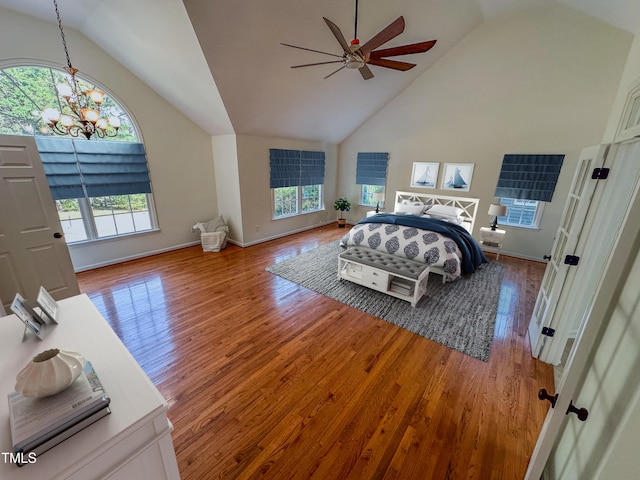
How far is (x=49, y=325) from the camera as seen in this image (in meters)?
1.22

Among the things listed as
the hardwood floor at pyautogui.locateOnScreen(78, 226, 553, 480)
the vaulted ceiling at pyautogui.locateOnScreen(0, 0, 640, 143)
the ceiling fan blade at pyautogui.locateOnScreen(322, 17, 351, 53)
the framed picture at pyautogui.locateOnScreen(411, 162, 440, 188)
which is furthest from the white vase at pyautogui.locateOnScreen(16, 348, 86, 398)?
the framed picture at pyautogui.locateOnScreen(411, 162, 440, 188)

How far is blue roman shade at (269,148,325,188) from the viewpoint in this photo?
212 inches

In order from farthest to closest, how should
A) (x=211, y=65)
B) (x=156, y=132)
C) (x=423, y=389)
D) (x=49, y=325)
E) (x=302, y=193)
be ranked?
(x=302, y=193)
(x=156, y=132)
(x=211, y=65)
(x=423, y=389)
(x=49, y=325)

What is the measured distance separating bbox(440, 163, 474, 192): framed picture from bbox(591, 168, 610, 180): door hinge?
3410mm

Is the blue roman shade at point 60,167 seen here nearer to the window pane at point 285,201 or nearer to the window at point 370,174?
the window pane at point 285,201

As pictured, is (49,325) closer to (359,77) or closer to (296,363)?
(296,363)

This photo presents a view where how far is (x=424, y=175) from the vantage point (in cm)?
567

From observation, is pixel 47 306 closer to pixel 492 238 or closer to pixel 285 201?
pixel 285 201

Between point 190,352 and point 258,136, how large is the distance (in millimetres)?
4022

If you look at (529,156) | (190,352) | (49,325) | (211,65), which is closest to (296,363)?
(190,352)

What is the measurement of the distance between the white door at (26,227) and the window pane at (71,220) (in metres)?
1.25

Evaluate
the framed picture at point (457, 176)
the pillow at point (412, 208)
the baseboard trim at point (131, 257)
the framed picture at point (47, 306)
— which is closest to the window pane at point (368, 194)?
the pillow at point (412, 208)

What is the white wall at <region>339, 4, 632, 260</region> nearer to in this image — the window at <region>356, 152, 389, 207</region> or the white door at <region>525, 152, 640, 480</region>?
the window at <region>356, 152, 389, 207</region>

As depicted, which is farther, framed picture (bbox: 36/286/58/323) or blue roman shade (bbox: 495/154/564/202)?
blue roman shade (bbox: 495/154/564/202)
